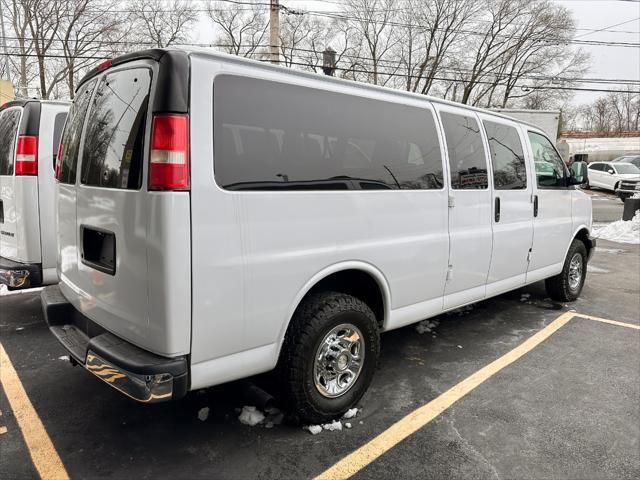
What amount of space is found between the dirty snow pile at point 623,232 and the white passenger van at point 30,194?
11973mm

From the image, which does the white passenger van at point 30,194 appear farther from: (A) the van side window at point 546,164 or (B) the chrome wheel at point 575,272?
(B) the chrome wheel at point 575,272

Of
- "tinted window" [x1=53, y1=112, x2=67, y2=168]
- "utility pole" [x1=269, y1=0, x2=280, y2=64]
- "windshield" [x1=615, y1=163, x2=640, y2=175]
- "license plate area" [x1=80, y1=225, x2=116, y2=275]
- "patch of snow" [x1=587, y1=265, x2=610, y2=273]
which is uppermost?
"utility pole" [x1=269, y1=0, x2=280, y2=64]

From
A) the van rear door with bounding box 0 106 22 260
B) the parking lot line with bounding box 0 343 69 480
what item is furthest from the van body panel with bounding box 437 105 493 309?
the van rear door with bounding box 0 106 22 260

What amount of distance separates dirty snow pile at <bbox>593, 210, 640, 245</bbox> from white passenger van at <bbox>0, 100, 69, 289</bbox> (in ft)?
39.3

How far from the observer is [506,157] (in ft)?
14.4

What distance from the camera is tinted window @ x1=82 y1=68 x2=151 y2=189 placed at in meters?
2.29

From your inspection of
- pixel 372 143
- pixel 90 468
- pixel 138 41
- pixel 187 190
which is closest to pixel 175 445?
pixel 90 468

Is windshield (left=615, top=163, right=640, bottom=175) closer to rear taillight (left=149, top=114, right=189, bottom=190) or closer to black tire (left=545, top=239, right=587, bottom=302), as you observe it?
black tire (left=545, top=239, right=587, bottom=302)

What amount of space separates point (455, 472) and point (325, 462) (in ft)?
2.33

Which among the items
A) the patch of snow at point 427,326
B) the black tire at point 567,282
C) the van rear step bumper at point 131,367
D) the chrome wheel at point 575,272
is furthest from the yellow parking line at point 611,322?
the van rear step bumper at point 131,367

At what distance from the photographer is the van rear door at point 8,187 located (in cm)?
441

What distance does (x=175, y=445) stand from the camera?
275cm

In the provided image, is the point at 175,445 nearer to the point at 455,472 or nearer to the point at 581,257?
the point at 455,472

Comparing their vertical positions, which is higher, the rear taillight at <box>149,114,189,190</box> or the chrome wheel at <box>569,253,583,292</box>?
the rear taillight at <box>149,114,189,190</box>
